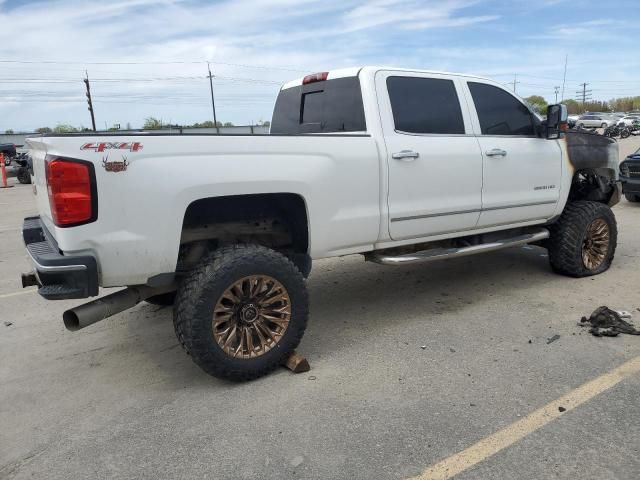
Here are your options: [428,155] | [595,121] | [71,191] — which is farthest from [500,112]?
[595,121]

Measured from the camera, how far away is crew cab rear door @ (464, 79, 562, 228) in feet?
15.7

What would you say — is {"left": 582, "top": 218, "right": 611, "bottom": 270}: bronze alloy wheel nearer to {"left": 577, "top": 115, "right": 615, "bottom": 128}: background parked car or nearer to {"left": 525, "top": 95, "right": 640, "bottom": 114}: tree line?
{"left": 577, "top": 115, "right": 615, "bottom": 128}: background parked car

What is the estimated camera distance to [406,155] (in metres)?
4.13

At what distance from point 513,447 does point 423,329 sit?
171cm

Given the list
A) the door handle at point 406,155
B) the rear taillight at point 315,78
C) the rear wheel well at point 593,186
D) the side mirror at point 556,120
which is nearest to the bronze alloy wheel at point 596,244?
the rear wheel well at point 593,186

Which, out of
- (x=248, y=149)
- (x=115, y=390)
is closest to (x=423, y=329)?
(x=248, y=149)

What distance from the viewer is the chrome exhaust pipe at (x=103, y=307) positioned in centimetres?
324

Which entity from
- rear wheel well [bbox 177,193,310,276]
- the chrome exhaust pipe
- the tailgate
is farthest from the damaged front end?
the tailgate

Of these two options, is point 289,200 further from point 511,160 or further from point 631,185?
point 631,185

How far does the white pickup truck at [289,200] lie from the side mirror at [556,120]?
3cm

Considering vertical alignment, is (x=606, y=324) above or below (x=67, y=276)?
below

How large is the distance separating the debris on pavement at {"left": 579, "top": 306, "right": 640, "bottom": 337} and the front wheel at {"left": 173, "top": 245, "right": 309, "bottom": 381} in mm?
2282

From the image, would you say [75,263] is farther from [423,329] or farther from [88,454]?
[423,329]

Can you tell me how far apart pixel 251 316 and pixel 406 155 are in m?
1.68
